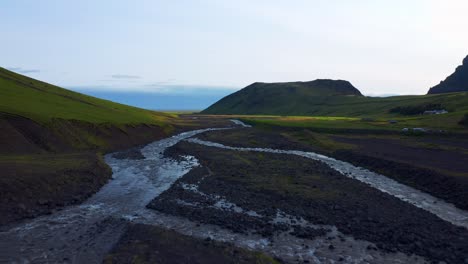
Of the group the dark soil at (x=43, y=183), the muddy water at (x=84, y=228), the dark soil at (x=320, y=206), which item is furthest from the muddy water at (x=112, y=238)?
the dark soil at (x=43, y=183)

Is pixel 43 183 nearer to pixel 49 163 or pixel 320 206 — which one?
pixel 49 163

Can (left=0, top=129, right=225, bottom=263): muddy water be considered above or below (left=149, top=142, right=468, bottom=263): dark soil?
above

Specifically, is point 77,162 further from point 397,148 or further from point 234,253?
point 397,148

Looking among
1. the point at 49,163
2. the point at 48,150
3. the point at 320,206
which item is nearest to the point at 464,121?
the point at 320,206

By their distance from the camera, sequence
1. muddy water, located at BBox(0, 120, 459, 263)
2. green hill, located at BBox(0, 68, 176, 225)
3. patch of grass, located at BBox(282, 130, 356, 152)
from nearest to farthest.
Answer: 1. muddy water, located at BBox(0, 120, 459, 263)
2. green hill, located at BBox(0, 68, 176, 225)
3. patch of grass, located at BBox(282, 130, 356, 152)

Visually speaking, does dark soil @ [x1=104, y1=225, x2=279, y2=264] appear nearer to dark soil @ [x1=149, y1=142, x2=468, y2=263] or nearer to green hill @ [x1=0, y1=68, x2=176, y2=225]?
dark soil @ [x1=149, y1=142, x2=468, y2=263]

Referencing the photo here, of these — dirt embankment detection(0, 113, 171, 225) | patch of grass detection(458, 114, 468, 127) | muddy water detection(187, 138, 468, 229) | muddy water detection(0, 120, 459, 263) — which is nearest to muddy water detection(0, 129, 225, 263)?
muddy water detection(0, 120, 459, 263)

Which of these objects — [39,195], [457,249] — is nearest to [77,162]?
[39,195]
